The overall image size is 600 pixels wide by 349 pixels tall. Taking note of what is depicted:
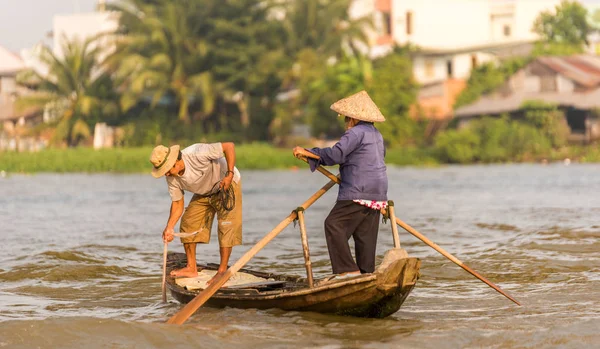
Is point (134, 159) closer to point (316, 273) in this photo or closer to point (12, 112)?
point (12, 112)

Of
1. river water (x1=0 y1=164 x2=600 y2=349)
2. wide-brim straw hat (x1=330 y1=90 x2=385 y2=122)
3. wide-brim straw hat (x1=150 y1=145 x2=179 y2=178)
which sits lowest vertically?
river water (x1=0 y1=164 x2=600 y2=349)

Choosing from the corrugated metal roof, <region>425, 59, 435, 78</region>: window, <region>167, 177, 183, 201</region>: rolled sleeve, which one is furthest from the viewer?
<region>425, 59, 435, 78</region>: window

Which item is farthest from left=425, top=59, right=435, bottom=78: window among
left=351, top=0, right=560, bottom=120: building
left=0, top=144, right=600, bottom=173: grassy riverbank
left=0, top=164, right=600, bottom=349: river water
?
left=0, top=164, right=600, bottom=349: river water

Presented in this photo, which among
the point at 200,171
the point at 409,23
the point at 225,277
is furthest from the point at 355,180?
the point at 409,23

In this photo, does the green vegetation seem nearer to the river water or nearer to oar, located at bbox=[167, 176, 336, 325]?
the river water

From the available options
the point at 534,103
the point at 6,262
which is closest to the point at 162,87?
the point at 534,103

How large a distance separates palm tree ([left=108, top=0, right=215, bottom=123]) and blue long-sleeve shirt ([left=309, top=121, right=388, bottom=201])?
34.2 m

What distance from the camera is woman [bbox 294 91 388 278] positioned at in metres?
7.07

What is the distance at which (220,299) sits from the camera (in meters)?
7.54

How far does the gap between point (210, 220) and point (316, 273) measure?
2.09 metres

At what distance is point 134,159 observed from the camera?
36281mm

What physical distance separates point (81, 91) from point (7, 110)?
269 inches

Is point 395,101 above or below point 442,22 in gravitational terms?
below

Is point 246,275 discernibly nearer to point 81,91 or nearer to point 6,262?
point 6,262
